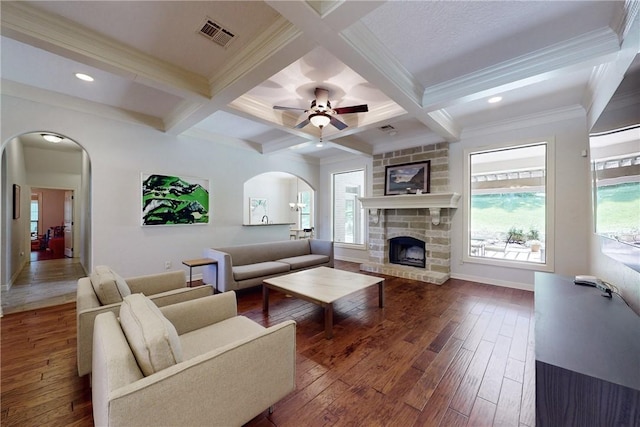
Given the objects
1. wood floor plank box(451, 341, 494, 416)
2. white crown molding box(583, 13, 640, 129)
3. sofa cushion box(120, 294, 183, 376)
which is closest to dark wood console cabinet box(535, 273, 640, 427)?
wood floor plank box(451, 341, 494, 416)

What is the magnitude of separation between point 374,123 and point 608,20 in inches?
90.8

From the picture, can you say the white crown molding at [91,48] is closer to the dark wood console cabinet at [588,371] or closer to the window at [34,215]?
the dark wood console cabinet at [588,371]

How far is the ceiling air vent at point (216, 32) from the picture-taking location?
2035 millimetres

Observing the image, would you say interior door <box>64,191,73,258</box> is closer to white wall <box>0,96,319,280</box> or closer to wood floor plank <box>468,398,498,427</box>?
white wall <box>0,96,319,280</box>

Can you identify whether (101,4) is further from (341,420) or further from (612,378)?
(612,378)

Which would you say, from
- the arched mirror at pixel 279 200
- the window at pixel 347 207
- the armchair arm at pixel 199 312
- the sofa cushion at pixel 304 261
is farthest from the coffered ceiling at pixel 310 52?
the arched mirror at pixel 279 200

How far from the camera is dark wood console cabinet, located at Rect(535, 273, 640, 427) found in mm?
958

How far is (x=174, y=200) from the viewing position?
171 inches

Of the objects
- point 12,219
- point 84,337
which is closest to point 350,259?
point 84,337

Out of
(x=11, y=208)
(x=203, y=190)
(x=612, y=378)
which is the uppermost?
(x=203, y=190)

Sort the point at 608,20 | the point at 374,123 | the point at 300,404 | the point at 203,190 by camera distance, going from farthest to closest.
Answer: the point at 203,190, the point at 374,123, the point at 608,20, the point at 300,404

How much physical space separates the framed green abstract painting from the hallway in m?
1.53

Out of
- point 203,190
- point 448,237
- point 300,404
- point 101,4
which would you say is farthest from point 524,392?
point 203,190

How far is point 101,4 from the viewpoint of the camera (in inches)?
72.1
